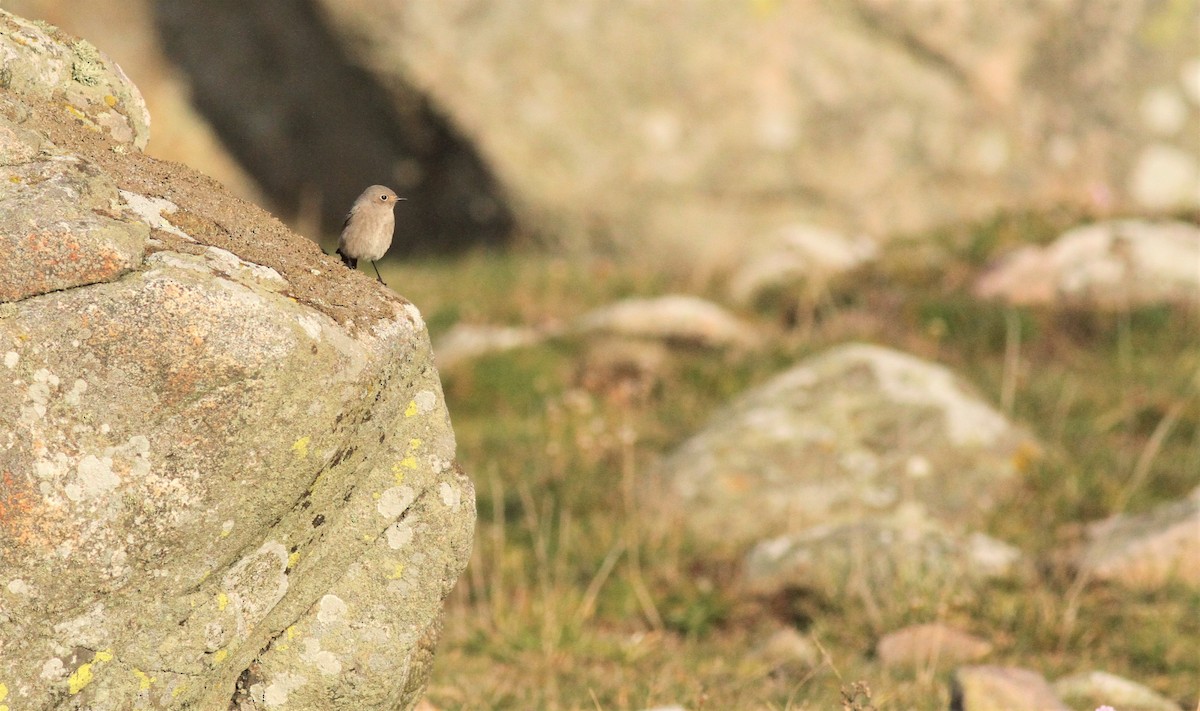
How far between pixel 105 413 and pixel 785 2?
10058 mm

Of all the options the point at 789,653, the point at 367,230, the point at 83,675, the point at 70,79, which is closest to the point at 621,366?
the point at 789,653

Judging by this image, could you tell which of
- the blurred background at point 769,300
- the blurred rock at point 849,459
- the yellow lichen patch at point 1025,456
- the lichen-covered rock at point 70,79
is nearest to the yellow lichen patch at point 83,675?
the lichen-covered rock at point 70,79

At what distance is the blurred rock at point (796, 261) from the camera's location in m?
10.8

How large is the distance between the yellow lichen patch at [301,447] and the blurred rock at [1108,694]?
339cm

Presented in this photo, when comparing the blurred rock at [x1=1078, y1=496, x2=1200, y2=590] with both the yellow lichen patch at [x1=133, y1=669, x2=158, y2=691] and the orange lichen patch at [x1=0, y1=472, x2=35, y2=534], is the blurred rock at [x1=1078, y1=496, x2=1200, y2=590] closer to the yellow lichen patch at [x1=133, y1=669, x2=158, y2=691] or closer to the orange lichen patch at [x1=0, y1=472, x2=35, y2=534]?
the yellow lichen patch at [x1=133, y1=669, x2=158, y2=691]

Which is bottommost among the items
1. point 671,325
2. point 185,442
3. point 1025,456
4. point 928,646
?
point 671,325

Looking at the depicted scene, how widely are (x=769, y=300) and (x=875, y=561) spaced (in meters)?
4.51

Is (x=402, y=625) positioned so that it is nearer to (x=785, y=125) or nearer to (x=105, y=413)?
(x=105, y=413)

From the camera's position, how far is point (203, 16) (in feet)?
48.3

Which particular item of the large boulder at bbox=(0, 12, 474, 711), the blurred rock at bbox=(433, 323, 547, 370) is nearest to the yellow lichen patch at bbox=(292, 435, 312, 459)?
the large boulder at bbox=(0, 12, 474, 711)

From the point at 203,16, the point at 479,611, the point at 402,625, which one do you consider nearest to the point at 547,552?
the point at 479,611

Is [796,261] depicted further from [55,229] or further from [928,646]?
[55,229]

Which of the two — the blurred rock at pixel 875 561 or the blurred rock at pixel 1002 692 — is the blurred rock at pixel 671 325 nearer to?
the blurred rock at pixel 875 561

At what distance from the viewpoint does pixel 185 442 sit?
2.94m
